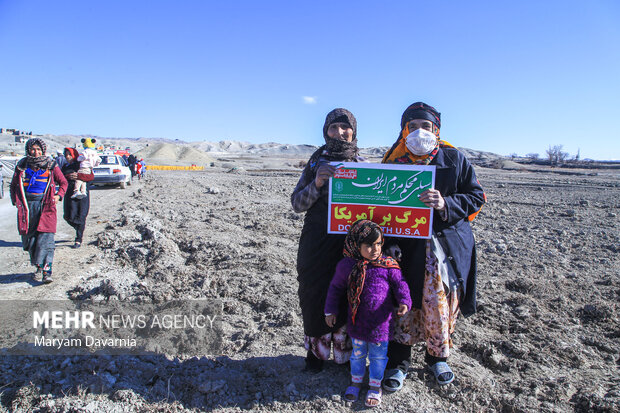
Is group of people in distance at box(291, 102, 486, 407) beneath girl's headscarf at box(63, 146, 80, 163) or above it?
beneath

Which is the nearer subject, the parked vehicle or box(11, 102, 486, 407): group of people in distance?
box(11, 102, 486, 407): group of people in distance

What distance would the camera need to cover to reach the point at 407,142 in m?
2.49

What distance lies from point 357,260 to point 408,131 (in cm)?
90

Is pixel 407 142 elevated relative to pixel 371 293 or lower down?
elevated

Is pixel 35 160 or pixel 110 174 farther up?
pixel 35 160

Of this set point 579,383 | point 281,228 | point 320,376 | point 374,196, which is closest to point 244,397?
point 320,376

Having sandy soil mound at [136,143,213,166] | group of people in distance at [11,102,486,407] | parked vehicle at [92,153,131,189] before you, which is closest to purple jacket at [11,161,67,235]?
group of people in distance at [11,102,486,407]

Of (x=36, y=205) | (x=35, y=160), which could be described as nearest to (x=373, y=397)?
(x=36, y=205)

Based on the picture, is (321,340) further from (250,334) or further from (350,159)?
(350,159)

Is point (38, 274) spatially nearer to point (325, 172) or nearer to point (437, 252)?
point (325, 172)

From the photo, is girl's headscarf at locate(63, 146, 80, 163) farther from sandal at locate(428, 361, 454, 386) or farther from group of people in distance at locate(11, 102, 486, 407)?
sandal at locate(428, 361, 454, 386)

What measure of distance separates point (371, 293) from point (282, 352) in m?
1.18

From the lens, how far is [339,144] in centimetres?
257

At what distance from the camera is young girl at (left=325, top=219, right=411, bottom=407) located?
2352 millimetres
